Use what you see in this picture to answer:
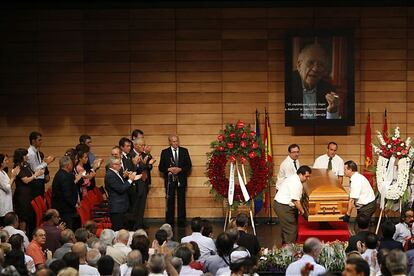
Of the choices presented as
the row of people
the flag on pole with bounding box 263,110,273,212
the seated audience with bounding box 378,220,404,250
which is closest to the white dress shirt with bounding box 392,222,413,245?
the row of people

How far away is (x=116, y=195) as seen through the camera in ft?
50.8

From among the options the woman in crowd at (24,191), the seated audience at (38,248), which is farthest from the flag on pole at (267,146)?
the seated audience at (38,248)

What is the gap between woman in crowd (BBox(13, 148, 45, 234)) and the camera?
1507cm

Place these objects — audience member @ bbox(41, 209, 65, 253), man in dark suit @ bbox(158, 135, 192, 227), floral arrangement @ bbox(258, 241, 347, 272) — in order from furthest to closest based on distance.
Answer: man in dark suit @ bbox(158, 135, 192, 227) < floral arrangement @ bbox(258, 241, 347, 272) < audience member @ bbox(41, 209, 65, 253)

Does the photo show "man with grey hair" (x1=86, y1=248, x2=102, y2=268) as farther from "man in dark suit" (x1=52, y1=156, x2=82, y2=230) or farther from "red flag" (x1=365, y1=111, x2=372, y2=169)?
"red flag" (x1=365, y1=111, x2=372, y2=169)

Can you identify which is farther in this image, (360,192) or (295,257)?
(360,192)

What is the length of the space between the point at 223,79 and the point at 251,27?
1146 millimetres

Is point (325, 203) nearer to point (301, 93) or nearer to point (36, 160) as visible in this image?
point (301, 93)

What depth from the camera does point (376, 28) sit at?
1880cm

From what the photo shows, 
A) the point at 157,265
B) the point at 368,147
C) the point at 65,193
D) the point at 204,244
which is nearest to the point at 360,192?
the point at 368,147

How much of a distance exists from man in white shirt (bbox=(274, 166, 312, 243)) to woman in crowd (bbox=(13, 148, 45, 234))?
12.6 feet

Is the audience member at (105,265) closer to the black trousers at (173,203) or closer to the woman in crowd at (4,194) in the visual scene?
the woman in crowd at (4,194)

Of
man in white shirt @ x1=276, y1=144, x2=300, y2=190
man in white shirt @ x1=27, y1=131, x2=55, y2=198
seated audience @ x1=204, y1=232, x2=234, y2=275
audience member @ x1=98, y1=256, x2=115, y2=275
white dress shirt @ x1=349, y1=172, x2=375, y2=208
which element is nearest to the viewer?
audience member @ x1=98, y1=256, x2=115, y2=275

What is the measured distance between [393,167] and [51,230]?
6.82 metres
